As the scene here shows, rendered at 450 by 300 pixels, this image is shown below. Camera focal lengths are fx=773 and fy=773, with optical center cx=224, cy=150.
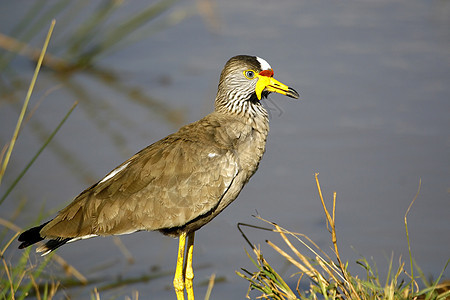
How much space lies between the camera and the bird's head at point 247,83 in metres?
5.84

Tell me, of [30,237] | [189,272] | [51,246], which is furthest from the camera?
[189,272]

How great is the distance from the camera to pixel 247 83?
5852mm

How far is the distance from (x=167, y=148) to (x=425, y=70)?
422 centimetres

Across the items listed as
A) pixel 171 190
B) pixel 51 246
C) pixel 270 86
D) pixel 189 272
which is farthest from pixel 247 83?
pixel 51 246

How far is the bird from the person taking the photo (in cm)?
530

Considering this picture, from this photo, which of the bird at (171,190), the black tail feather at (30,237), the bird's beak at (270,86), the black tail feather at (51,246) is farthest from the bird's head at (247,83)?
the black tail feather at (30,237)

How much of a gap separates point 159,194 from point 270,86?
121cm

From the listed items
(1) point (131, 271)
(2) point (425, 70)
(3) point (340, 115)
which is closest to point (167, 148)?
(1) point (131, 271)

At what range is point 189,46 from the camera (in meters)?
9.62

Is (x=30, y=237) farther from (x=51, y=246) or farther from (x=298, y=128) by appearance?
(x=298, y=128)

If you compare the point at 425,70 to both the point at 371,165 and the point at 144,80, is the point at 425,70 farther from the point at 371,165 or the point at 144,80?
the point at 144,80

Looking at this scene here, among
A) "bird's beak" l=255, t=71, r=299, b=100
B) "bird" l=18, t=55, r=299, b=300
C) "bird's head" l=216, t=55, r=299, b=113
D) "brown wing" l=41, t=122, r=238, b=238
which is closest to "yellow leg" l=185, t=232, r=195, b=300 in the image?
"bird" l=18, t=55, r=299, b=300

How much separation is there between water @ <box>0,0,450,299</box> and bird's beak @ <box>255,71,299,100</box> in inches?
46.5

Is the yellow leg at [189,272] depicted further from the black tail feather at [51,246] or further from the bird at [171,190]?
the black tail feather at [51,246]
